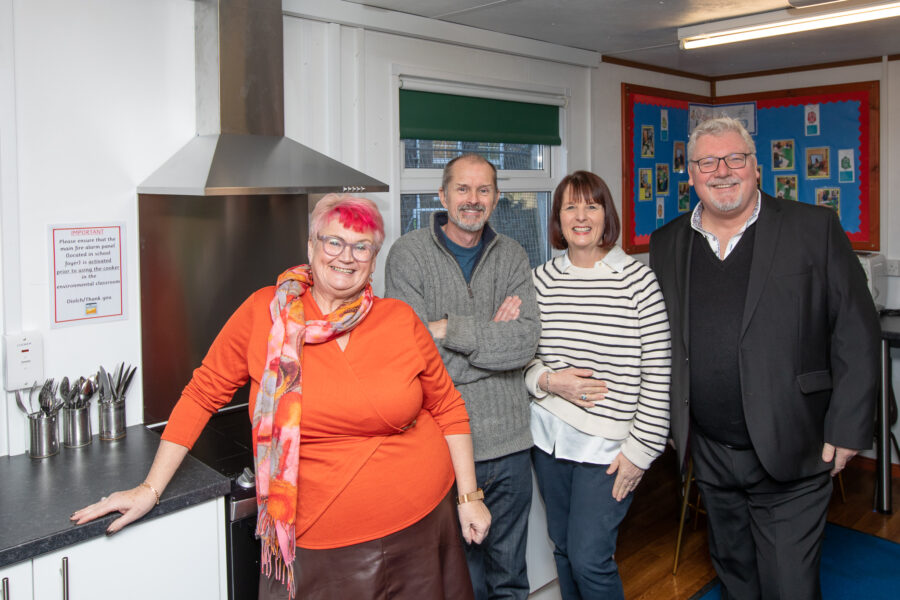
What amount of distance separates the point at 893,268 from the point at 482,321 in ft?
9.57

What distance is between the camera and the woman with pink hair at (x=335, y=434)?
1.59 meters

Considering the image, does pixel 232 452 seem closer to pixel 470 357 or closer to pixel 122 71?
pixel 470 357

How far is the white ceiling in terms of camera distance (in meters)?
2.63

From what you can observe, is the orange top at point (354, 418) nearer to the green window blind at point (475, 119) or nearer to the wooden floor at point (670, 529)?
the green window blind at point (475, 119)

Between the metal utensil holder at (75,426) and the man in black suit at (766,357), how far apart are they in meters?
1.62

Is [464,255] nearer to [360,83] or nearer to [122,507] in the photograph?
[360,83]

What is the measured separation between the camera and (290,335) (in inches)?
63.0

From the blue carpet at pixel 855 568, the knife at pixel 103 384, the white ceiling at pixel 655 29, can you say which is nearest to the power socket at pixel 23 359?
the knife at pixel 103 384

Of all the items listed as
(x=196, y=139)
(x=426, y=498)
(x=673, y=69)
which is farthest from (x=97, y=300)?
(x=673, y=69)

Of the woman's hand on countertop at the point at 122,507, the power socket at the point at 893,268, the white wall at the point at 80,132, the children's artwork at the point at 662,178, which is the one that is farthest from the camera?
the children's artwork at the point at 662,178

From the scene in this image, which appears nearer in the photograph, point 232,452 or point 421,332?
point 421,332

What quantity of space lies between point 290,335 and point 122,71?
1026 millimetres

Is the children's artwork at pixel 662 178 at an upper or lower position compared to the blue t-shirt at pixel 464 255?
upper

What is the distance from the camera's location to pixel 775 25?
9.05ft
